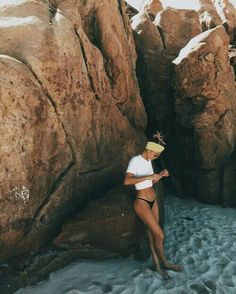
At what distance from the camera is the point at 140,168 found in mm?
6770

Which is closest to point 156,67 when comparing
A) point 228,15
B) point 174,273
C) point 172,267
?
point 172,267

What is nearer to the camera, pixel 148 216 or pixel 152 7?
pixel 148 216

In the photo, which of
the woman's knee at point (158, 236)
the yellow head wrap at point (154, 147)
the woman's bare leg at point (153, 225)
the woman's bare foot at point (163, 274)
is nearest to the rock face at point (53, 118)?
the woman's bare leg at point (153, 225)

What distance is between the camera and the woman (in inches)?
259

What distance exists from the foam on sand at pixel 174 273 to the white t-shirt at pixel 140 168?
5.93 feet

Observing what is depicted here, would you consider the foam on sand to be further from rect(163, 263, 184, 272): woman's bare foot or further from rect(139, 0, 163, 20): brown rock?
rect(139, 0, 163, 20): brown rock

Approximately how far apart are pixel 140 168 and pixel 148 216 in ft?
3.31

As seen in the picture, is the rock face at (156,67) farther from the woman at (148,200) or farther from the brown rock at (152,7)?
the woman at (148,200)

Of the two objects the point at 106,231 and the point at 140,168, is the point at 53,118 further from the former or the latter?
the point at 106,231

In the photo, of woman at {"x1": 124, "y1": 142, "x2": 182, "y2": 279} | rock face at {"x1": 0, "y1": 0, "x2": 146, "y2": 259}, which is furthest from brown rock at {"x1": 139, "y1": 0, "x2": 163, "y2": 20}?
woman at {"x1": 124, "y1": 142, "x2": 182, "y2": 279}

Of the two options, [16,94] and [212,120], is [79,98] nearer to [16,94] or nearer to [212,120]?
[16,94]

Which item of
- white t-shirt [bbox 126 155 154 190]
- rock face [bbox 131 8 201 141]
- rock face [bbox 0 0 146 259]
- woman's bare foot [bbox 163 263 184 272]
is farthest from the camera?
rock face [bbox 131 8 201 141]

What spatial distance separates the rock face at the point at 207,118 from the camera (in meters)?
11.7

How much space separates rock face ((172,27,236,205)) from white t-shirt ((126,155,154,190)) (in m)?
5.44
